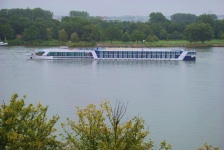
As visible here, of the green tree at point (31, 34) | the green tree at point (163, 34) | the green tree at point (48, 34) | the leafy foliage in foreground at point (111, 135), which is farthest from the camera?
the green tree at point (163, 34)

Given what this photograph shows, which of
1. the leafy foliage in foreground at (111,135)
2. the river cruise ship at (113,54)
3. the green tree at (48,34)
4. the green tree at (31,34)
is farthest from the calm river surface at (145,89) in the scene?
the green tree at (48,34)

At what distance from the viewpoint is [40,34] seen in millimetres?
23016

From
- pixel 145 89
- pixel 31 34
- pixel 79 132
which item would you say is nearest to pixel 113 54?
pixel 145 89

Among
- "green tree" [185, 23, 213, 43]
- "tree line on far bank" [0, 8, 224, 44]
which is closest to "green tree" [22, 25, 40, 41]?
"tree line on far bank" [0, 8, 224, 44]

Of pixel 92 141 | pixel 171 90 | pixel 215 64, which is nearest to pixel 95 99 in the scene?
pixel 171 90

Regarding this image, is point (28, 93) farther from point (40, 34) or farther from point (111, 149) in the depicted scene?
point (40, 34)

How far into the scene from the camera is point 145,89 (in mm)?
9734

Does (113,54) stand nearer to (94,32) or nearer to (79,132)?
(94,32)

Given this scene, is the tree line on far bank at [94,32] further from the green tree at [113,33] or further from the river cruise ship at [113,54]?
the river cruise ship at [113,54]

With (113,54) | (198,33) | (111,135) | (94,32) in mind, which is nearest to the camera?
(111,135)

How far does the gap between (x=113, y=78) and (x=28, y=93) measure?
9.34 feet

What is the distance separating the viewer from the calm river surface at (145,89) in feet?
21.7

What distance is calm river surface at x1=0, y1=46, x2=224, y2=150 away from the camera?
6.60 meters

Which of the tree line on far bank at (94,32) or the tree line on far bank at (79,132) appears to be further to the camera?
the tree line on far bank at (94,32)
